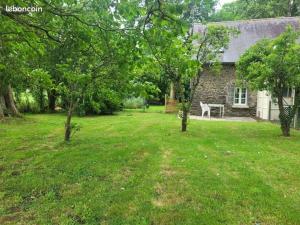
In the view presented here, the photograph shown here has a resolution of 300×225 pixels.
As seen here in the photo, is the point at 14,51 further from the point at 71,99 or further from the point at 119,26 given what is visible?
the point at 119,26

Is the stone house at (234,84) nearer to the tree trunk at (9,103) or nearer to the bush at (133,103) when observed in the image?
the bush at (133,103)

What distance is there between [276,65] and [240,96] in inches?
353

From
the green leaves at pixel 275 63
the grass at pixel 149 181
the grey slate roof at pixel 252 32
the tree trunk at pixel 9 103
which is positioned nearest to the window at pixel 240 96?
the grey slate roof at pixel 252 32

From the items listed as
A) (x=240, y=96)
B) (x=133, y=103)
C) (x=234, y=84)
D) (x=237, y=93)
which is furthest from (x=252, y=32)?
→ (x=133, y=103)

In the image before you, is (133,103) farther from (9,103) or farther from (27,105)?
(9,103)

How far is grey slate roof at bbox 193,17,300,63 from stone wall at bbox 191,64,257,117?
0.89 meters

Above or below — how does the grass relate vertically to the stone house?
below

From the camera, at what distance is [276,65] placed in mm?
9305

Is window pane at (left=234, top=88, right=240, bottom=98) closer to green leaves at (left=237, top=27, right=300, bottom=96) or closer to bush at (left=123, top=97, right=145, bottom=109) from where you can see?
bush at (left=123, top=97, right=145, bottom=109)

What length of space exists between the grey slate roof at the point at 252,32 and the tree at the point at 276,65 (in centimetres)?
740

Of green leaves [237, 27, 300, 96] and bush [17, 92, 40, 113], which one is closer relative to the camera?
green leaves [237, 27, 300, 96]

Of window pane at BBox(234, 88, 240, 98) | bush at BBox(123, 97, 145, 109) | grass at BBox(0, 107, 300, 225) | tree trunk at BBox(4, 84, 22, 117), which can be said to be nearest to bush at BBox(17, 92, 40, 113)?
tree trunk at BBox(4, 84, 22, 117)

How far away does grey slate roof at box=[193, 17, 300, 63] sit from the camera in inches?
704

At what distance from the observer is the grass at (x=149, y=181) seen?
11.9 ft
